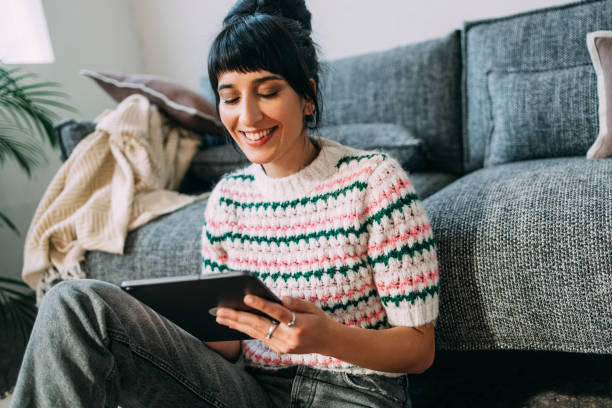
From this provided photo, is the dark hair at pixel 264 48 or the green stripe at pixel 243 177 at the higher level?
the dark hair at pixel 264 48

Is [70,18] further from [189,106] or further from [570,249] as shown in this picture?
[570,249]

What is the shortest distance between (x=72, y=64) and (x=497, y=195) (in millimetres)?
1925

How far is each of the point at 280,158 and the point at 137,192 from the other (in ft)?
2.40

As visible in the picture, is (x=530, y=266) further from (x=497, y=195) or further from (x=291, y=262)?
(x=291, y=262)

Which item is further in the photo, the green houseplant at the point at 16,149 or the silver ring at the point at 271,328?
the green houseplant at the point at 16,149

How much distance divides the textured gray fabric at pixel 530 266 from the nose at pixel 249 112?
1.34 feet

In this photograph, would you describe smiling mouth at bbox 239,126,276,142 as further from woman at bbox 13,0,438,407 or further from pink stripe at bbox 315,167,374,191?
pink stripe at bbox 315,167,374,191

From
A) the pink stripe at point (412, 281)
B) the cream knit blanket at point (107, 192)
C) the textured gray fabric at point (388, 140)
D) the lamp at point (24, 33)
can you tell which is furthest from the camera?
the lamp at point (24, 33)

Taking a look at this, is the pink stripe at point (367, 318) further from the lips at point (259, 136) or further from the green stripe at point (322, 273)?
the lips at point (259, 136)

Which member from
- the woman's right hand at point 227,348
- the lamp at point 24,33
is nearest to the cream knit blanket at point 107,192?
the woman's right hand at point 227,348

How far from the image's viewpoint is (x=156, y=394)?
2.33ft

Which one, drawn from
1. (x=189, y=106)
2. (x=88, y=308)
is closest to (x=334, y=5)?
(x=189, y=106)

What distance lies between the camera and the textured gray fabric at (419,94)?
1.56 m

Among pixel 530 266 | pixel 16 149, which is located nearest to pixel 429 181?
pixel 530 266
